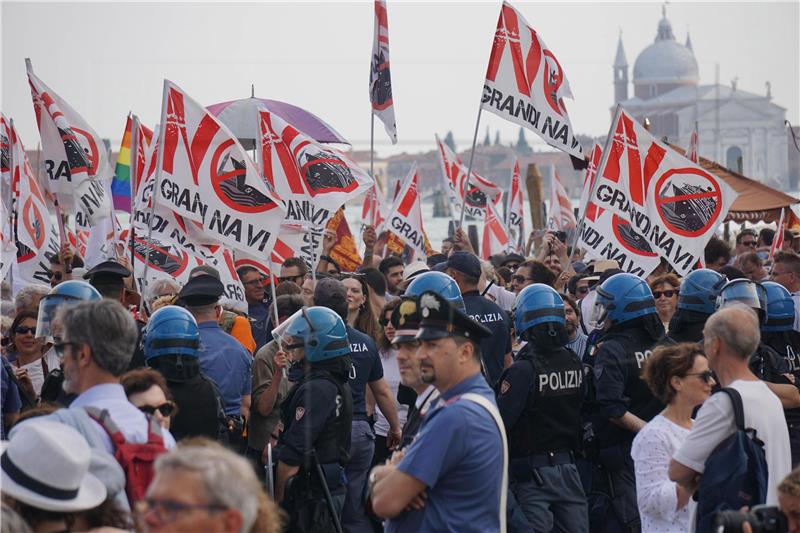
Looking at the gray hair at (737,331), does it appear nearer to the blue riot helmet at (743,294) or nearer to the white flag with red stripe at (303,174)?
the blue riot helmet at (743,294)

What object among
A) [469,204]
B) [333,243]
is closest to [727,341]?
[333,243]

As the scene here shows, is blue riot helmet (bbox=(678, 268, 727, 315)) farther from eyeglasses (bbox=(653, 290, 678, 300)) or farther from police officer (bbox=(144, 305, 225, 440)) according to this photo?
police officer (bbox=(144, 305, 225, 440))

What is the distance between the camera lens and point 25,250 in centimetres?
1086

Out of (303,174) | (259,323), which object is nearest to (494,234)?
(303,174)

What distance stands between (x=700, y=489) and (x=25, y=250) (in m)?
7.17

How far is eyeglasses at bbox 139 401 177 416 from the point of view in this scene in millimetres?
4785

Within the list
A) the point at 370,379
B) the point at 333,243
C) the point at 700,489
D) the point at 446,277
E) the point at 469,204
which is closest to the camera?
the point at 700,489

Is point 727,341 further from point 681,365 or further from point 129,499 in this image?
point 129,499

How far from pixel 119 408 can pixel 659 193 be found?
23.7 ft

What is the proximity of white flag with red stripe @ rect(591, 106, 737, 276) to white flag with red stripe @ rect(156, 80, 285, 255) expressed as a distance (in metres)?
3.15

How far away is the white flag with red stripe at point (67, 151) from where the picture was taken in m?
10.7

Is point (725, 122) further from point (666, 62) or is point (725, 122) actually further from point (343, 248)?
point (343, 248)

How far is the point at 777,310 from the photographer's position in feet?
23.8

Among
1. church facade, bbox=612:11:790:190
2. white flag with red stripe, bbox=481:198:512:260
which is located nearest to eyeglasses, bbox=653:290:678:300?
white flag with red stripe, bbox=481:198:512:260
